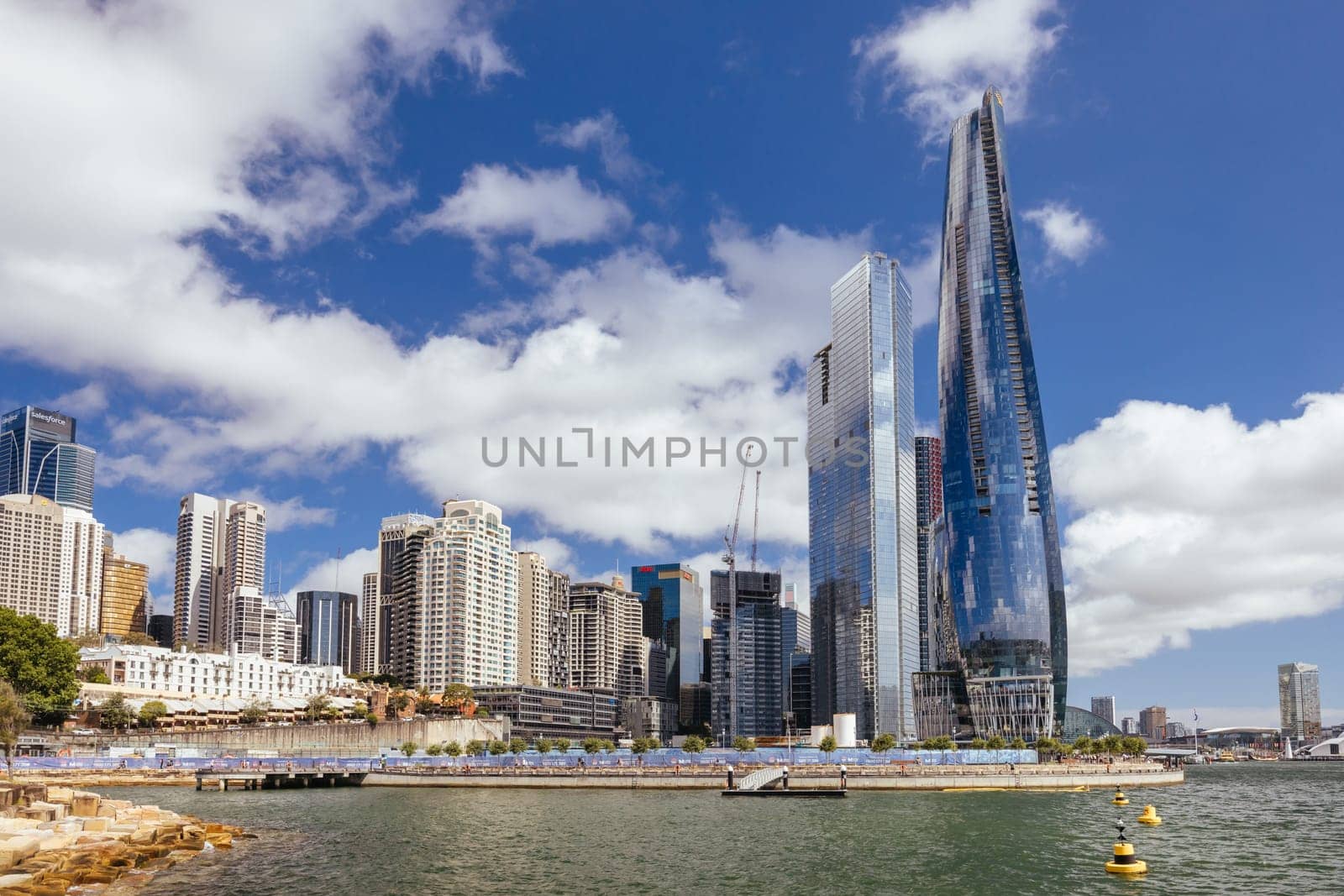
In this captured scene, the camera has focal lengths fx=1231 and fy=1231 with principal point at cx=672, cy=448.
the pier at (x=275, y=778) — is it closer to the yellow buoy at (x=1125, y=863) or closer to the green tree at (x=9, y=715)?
the green tree at (x=9, y=715)

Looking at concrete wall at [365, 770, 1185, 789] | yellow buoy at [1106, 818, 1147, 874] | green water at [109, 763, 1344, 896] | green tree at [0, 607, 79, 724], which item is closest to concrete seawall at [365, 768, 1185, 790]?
concrete wall at [365, 770, 1185, 789]

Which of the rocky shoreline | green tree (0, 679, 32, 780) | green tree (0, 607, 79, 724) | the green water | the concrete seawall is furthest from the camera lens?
green tree (0, 607, 79, 724)

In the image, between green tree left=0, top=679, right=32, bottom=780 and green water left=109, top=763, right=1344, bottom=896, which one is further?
green tree left=0, top=679, right=32, bottom=780

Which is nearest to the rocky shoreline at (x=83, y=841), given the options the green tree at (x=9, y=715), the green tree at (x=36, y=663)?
the green tree at (x=9, y=715)

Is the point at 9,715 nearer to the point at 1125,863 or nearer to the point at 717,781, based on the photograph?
the point at 717,781

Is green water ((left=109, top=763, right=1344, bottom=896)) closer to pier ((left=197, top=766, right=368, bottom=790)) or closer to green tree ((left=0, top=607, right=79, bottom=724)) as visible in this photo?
pier ((left=197, top=766, right=368, bottom=790))

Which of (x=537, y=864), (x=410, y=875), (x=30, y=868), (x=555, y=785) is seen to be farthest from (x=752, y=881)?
(x=555, y=785)
